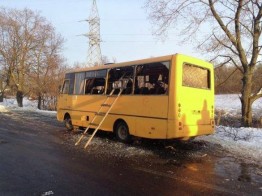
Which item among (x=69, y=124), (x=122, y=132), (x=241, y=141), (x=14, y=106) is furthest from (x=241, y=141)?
(x=14, y=106)

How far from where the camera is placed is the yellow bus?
10672mm

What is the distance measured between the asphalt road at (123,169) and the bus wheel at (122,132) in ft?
1.22

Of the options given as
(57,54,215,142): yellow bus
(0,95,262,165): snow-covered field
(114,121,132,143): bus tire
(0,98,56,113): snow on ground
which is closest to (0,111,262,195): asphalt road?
(114,121,132,143): bus tire

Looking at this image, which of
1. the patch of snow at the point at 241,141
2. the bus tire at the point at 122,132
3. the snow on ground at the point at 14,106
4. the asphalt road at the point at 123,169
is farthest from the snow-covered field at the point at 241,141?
the snow on ground at the point at 14,106

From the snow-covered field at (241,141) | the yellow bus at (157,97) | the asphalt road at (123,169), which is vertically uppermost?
the yellow bus at (157,97)

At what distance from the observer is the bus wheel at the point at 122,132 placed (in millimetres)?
12401

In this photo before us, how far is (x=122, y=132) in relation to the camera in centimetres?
1275

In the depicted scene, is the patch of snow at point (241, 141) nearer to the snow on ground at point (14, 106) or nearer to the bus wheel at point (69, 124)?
the bus wheel at point (69, 124)

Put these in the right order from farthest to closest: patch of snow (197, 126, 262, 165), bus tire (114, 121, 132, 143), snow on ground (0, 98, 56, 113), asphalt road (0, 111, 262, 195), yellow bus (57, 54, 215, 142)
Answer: snow on ground (0, 98, 56, 113), bus tire (114, 121, 132, 143), yellow bus (57, 54, 215, 142), patch of snow (197, 126, 262, 165), asphalt road (0, 111, 262, 195)

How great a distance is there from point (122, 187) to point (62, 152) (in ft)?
13.6

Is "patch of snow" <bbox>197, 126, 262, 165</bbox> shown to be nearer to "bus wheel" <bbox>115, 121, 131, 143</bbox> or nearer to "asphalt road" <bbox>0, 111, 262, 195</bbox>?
"asphalt road" <bbox>0, 111, 262, 195</bbox>

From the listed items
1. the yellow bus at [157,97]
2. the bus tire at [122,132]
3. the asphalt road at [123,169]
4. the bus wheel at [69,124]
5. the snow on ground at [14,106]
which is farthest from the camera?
the snow on ground at [14,106]

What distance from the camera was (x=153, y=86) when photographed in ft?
37.3

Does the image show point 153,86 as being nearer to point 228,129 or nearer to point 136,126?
point 136,126
